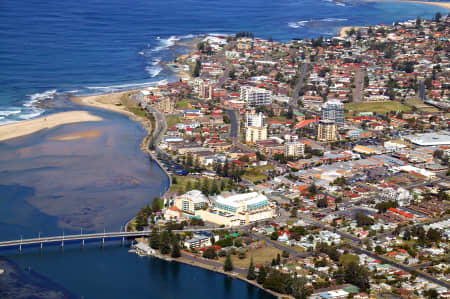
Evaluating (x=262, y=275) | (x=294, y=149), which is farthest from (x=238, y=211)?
(x=294, y=149)

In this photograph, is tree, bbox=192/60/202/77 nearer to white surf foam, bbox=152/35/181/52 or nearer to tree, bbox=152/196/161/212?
white surf foam, bbox=152/35/181/52

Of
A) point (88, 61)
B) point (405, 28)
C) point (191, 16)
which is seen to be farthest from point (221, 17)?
point (88, 61)

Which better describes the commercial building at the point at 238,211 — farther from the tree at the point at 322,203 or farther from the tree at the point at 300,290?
the tree at the point at 300,290

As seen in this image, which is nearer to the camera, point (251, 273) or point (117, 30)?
point (251, 273)

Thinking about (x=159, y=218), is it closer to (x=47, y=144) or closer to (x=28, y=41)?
(x=47, y=144)

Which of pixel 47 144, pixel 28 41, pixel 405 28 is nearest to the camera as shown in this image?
pixel 47 144

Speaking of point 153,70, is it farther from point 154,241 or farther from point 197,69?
point 154,241
